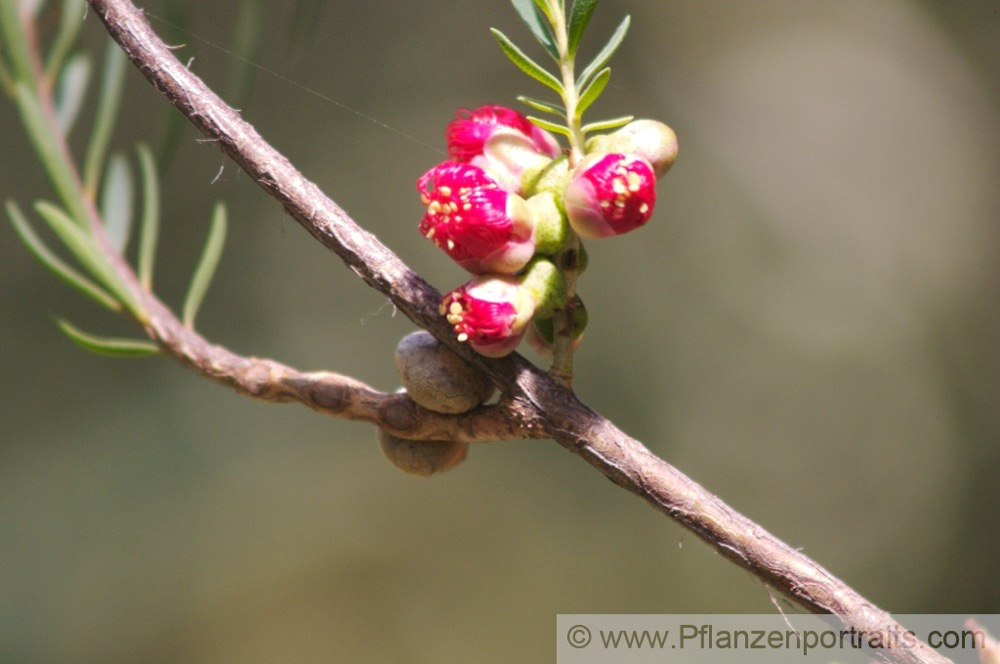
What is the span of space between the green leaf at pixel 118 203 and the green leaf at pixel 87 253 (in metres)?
0.06

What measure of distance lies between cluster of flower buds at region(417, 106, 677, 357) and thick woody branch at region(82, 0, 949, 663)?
0.02m

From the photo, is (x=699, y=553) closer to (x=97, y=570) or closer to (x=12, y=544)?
(x=97, y=570)

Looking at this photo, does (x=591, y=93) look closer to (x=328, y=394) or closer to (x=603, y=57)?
(x=603, y=57)

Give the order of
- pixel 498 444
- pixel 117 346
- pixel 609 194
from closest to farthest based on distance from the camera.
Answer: pixel 609 194
pixel 117 346
pixel 498 444

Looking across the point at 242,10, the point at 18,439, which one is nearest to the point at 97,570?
the point at 18,439

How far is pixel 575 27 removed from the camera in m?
0.38

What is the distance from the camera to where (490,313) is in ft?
1.14

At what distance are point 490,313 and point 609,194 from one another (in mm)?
65

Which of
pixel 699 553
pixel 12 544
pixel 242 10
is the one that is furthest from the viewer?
pixel 699 553

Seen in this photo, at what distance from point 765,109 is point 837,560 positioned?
0.84 metres
